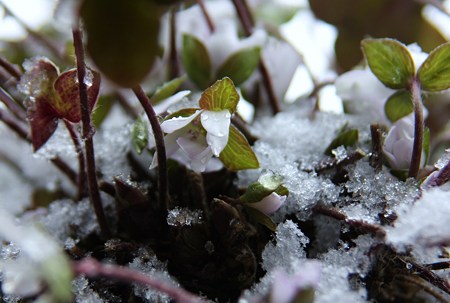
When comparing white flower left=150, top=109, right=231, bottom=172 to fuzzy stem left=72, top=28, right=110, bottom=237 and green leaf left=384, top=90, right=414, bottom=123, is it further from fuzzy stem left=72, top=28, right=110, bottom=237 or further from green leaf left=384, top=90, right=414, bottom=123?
green leaf left=384, top=90, right=414, bottom=123

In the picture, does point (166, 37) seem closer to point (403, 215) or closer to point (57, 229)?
point (57, 229)

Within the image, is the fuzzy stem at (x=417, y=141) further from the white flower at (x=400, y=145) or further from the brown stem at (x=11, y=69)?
the brown stem at (x=11, y=69)

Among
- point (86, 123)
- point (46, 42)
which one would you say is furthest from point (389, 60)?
point (46, 42)

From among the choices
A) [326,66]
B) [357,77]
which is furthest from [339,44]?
[357,77]

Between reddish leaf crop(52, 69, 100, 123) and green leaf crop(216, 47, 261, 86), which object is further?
green leaf crop(216, 47, 261, 86)

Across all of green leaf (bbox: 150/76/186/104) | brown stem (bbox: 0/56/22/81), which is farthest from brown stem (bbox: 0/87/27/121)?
green leaf (bbox: 150/76/186/104)

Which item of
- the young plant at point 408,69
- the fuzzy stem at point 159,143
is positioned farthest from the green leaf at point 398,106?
the fuzzy stem at point 159,143
